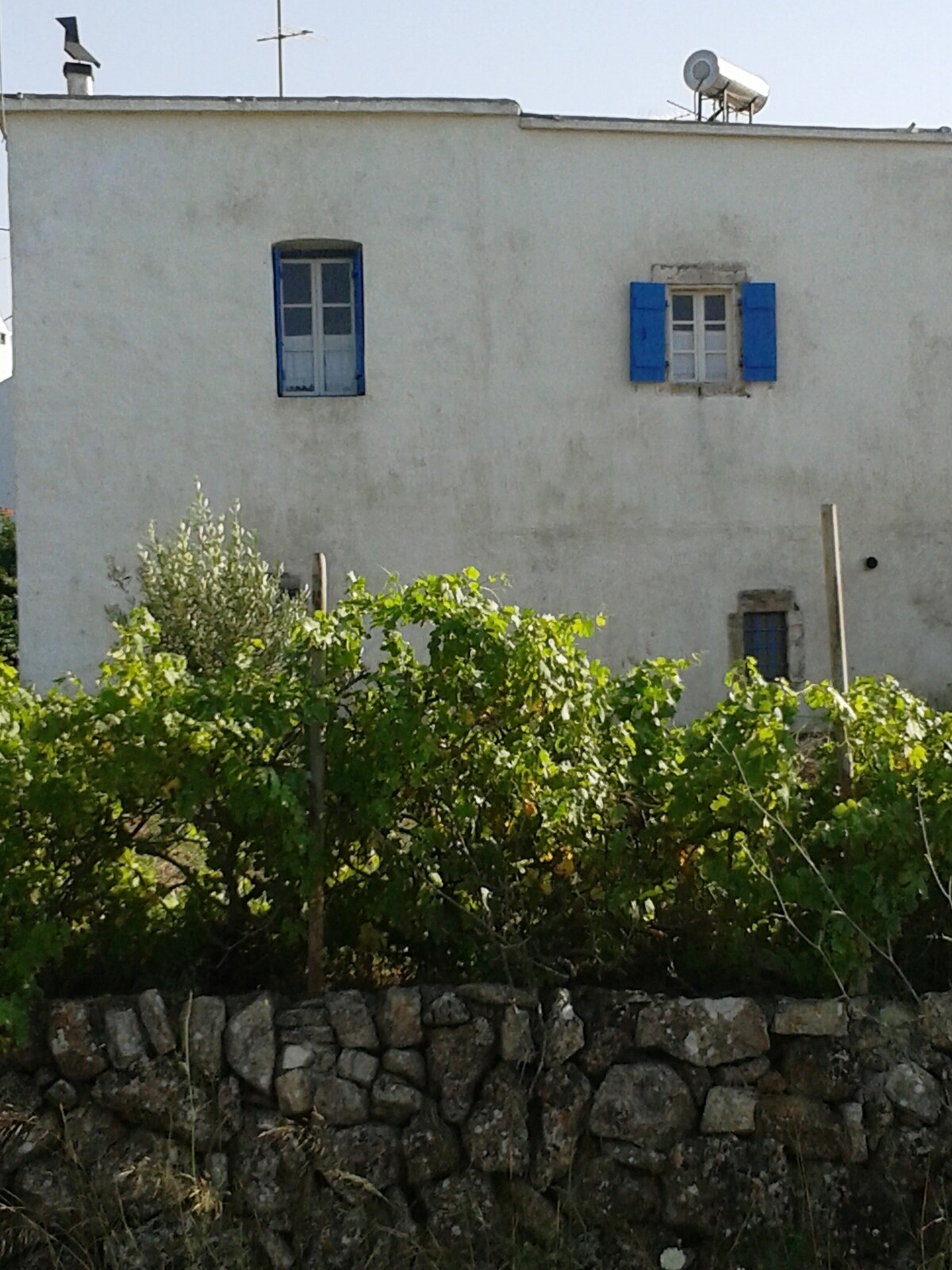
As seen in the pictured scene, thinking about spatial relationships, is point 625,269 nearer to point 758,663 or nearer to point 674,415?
point 674,415

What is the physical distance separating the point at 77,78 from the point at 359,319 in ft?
11.9

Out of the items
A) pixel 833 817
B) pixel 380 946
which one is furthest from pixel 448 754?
pixel 833 817

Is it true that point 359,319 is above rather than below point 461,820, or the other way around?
above

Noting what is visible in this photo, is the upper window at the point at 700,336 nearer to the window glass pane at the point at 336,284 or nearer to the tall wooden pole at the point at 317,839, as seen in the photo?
Result: the window glass pane at the point at 336,284

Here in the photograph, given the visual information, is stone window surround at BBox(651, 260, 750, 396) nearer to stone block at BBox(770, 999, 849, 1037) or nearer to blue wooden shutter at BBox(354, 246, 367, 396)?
blue wooden shutter at BBox(354, 246, 367, 396)

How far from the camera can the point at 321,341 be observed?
461 inches

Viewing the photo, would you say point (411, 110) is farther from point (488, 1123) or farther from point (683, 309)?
point (488, 1123)

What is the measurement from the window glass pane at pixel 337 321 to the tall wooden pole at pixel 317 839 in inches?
286

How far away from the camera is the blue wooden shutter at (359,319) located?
11516mm

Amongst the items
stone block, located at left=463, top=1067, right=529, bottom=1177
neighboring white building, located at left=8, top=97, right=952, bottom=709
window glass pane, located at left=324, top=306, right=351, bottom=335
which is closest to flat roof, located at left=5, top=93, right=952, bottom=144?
neighboring white building, located at left=8, top=97, right=952, bottom=709

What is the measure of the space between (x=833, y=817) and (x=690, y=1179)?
1.42m

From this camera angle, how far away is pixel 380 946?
5254 millimetres

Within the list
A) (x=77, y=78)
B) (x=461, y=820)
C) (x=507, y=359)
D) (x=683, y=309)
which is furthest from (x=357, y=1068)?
(x=77, y=78)

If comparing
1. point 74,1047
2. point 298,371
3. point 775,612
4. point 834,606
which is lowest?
point 74,1047
